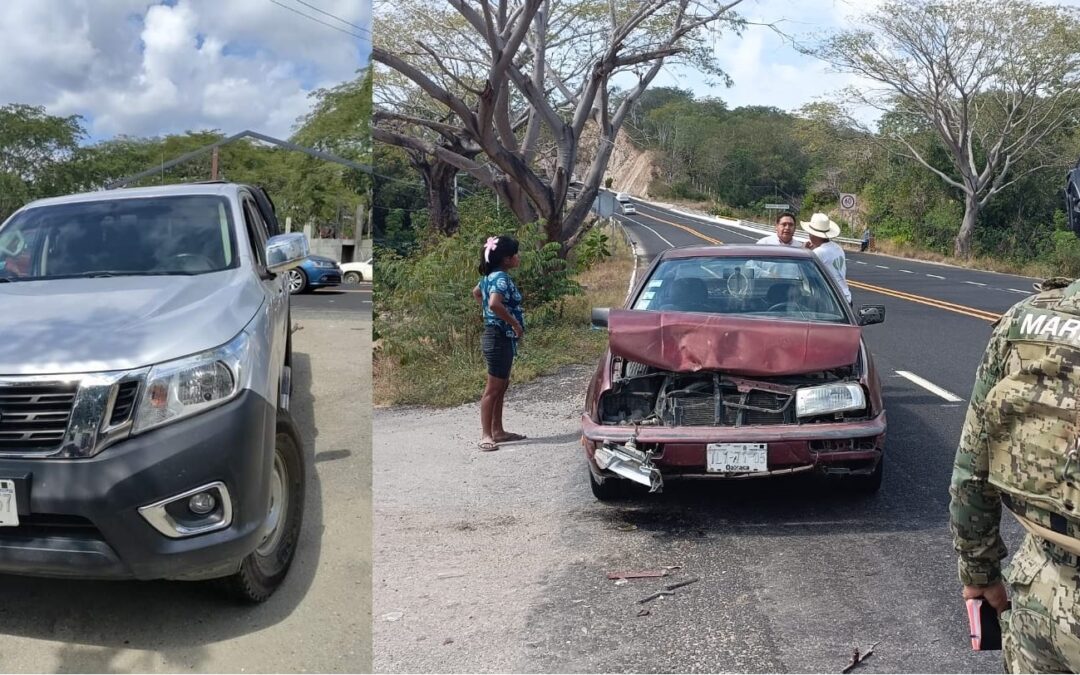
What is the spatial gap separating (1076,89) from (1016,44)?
2.96 m

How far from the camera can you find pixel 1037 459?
2.17m

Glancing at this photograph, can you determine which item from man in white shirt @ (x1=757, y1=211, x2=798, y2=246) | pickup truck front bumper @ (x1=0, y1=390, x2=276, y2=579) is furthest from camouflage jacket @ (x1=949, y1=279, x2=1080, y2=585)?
man in white shirt @ (x1=757, y1=211, x2=798, y2=246)

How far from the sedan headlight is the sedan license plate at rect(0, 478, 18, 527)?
3.77m

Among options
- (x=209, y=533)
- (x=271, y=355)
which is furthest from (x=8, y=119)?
(x=209, y=533)

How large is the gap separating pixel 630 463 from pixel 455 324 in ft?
20.8

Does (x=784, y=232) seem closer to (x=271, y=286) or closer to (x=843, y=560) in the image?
(x=843, y=560)

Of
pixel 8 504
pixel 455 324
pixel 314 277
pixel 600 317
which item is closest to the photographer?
pixel 8 504

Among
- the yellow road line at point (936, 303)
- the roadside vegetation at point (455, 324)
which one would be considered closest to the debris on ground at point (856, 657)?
the roadside vegetation at point (455, 324)

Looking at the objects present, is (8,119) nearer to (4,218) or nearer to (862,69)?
(4,218)

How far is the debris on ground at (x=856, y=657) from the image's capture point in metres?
3.54

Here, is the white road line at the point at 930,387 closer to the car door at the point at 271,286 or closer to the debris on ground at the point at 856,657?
the debris on ground at the point at 856,657

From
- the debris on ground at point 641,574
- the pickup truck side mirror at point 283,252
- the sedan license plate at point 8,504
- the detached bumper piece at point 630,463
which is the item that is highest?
the pickup truck side mirror at point 283,252

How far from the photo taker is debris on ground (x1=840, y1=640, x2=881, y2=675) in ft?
11.6

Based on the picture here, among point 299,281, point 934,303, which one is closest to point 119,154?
point 299,281
